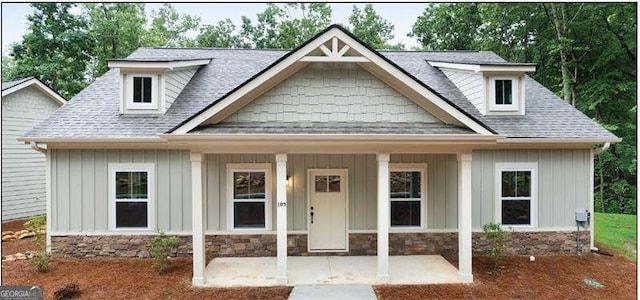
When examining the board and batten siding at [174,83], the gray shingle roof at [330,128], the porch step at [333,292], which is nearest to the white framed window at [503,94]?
the gray shingle roof at [330,128]

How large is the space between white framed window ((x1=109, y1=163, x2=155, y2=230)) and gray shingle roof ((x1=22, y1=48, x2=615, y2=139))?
940mm

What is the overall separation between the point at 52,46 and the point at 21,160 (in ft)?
29.9

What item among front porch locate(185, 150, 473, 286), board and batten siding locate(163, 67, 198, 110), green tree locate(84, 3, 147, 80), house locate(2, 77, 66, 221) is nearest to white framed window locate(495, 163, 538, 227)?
front porch locate(185, 150, 473, 286)

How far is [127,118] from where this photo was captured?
345 inches

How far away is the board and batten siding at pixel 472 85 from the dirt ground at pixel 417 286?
397cm

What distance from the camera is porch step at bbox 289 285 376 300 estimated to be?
6.20 meters

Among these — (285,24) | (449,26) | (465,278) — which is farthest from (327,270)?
(285,24)

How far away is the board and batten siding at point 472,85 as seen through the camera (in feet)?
30.7

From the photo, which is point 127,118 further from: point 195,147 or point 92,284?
point 92,284

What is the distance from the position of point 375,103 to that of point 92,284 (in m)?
6.46

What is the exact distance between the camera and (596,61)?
632 inches

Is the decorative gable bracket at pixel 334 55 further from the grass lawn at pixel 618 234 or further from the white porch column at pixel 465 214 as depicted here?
the grass lawn at pixel 618 234

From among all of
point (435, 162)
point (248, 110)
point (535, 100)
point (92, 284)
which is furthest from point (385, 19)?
point (92, 284)

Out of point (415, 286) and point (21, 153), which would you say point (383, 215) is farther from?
point (21, 153)
